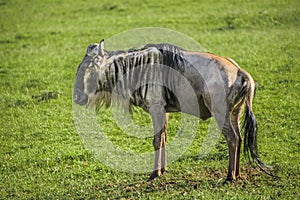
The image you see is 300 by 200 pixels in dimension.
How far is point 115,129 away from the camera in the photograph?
1230 cm

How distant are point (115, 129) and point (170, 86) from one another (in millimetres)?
3507

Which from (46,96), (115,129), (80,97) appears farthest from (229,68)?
(46,96)

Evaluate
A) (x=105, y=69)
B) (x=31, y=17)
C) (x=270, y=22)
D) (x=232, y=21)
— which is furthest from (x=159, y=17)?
(x=105, y=69)

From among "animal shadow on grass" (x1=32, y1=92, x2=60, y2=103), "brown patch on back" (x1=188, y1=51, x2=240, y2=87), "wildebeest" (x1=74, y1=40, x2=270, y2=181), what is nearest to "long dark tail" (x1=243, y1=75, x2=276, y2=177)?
"wildebeest" (x1=74, y1=40, x2=270, y2=181)

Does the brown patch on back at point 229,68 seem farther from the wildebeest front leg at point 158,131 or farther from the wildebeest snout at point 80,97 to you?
the wildebeest snout at point 80,97

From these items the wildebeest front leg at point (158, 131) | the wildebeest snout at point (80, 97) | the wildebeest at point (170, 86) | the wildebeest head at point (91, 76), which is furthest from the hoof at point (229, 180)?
the wildebeest snout at point (80, 97)

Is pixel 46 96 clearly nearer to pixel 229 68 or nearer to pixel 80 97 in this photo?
pixel 80 97

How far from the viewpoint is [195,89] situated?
8.98m

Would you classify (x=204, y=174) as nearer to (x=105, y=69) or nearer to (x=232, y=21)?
(x=105, y=69)

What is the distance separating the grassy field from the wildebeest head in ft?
5.39

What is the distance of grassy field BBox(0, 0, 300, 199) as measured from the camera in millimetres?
9070

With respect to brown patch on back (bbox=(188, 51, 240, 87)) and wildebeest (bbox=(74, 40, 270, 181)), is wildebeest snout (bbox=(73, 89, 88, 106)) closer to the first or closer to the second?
wildebeest (bbox=(74, 40, 270, 181))

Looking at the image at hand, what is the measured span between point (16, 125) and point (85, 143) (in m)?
2.42

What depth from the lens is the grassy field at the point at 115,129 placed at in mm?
9070
